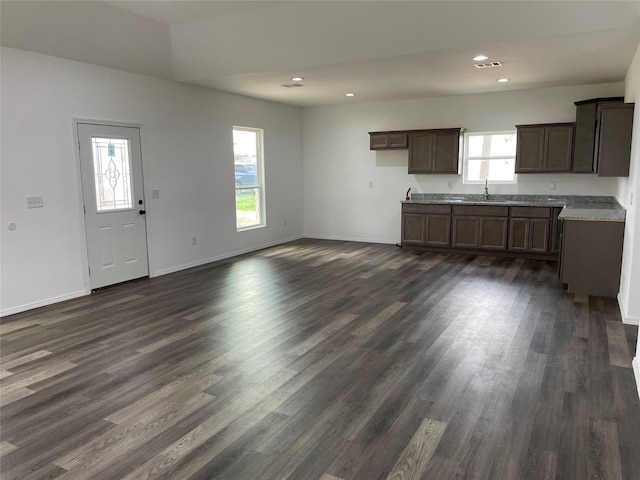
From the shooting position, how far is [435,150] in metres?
7.77

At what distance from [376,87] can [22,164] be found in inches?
186

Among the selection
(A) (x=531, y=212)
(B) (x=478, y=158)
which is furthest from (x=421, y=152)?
(A) (x=531, y=212)

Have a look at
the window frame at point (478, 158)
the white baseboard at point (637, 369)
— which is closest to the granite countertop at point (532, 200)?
the window frame at point (478, 158)

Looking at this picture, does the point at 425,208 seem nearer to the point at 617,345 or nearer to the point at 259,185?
the point at 259,185

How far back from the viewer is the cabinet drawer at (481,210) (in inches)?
279

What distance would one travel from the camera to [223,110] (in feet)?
23.6

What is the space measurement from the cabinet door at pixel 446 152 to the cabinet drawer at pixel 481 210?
2.22 feet

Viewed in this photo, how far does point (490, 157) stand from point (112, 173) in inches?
230

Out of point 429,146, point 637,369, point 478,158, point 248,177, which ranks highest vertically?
point 429,146

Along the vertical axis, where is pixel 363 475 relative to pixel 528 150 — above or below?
below

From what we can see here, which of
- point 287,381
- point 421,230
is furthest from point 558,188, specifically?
point 287,381

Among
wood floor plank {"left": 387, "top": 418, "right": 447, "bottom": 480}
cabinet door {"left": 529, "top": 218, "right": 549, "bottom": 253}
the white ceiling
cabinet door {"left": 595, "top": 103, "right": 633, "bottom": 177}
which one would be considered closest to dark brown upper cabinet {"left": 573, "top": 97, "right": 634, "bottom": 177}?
cabinet door {"left": 595, "top": 103, "right": 633, "bottom": 177}

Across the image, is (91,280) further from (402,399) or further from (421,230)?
(421,230)

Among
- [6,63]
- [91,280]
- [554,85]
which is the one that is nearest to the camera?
[6,63]
